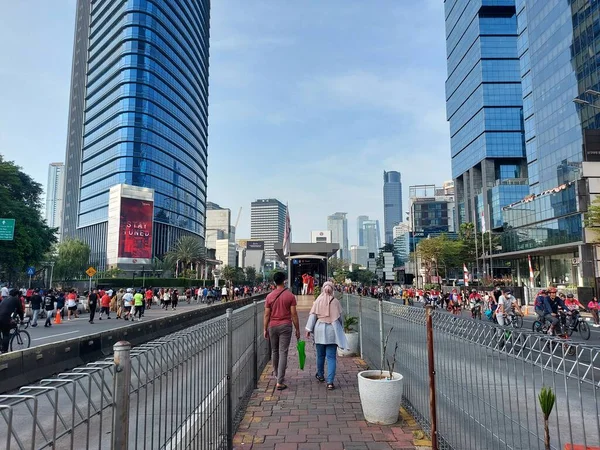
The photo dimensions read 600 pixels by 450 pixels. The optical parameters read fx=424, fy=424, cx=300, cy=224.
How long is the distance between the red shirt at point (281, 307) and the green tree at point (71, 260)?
74.1m

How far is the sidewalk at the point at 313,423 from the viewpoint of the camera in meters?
4.76

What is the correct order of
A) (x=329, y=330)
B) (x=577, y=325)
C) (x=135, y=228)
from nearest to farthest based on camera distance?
(x=329, y=330) < (x=577, y=325) < (x=135, y=228)

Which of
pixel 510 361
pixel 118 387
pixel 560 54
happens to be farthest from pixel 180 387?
pixel 560 54

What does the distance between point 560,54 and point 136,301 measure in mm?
68043

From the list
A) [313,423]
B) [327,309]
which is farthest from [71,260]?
[313,423]

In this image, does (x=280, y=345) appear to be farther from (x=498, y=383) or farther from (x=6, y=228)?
(x=6, y=228)

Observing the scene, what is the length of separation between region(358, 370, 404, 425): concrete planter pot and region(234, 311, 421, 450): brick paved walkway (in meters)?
0.10

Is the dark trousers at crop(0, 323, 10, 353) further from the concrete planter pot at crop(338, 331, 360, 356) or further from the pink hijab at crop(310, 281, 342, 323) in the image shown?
the pink hijab at crop(310, 281, 342, 323)

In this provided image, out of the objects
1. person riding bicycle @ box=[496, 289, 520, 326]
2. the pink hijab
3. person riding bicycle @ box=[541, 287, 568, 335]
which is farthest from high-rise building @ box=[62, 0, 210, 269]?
the pink hijab

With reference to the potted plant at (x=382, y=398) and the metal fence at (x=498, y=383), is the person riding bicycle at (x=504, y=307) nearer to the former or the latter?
the metal fence at (x=498, y=383)

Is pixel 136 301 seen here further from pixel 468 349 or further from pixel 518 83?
pixel 518 83

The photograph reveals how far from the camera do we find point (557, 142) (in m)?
63.4

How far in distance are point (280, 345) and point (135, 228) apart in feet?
233

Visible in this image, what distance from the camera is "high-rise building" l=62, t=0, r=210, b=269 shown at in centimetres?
8812
